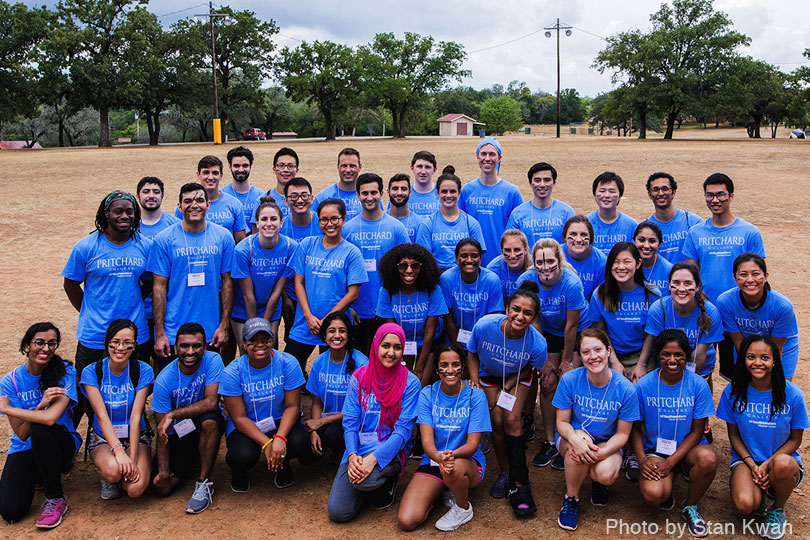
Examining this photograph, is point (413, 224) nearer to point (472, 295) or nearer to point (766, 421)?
point (472, 295)

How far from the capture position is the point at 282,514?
4.63 meters

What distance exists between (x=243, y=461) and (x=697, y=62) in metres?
53.1

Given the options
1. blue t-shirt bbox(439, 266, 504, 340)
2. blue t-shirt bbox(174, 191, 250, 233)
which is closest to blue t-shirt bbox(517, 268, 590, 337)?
blue t-shirt bbox(439, 266, 504, 340)

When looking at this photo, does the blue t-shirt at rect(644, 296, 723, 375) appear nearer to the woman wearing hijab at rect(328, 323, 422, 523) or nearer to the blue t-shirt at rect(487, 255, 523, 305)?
the blue t-shirt at rect(487, 255, 523, 305)

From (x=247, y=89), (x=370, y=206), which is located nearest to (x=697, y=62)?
(x=247, y=89)

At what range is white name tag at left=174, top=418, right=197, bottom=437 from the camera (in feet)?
15.9

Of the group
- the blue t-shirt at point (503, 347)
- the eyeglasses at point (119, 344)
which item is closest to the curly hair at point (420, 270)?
the blue t-shirt at point (503, 347)

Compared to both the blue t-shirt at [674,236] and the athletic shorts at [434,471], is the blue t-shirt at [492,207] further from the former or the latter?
the athletic shorts at [434,471]

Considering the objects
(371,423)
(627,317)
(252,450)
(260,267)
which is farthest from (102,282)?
(627,317)

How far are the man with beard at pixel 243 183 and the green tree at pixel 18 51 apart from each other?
43714 mm

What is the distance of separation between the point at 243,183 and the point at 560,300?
3.99 m

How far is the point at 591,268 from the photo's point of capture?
5680 mm

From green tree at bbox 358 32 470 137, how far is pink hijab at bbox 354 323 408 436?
2131 inches

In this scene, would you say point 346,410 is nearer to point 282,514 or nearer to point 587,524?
point 282,514
